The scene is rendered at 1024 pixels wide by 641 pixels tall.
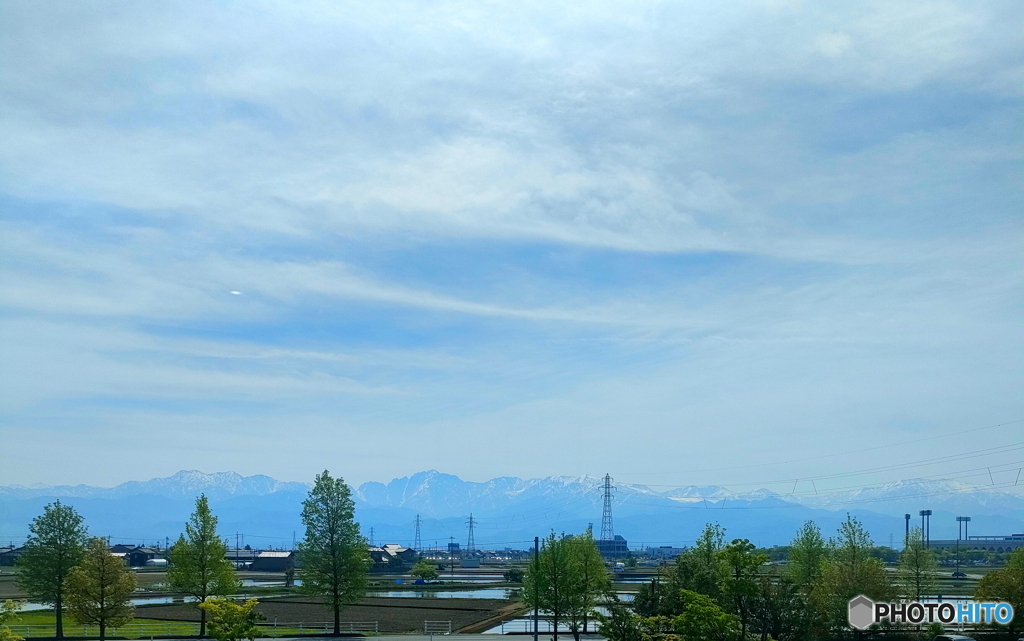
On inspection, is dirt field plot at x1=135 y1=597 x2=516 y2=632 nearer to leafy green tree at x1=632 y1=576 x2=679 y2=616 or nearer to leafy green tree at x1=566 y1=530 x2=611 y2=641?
leafy green tree at x1=566 y1=530 x2=611 y2=641

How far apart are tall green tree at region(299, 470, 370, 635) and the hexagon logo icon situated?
35.3 m

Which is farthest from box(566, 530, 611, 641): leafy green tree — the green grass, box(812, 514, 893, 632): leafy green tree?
the green grass

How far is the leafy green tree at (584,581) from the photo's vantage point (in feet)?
206

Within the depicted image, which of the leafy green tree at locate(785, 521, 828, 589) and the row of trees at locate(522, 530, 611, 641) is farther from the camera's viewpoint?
the leafy green tree at locate(785, 521, 828, 589)

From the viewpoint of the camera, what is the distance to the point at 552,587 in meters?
64.1

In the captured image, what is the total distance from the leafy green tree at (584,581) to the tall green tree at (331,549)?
16.5m

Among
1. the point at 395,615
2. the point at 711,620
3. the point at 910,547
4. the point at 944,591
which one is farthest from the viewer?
the point at 944,591

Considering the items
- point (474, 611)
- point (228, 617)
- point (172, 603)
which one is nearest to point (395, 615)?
point (474, 611)

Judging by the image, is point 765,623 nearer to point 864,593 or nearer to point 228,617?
point 864,593

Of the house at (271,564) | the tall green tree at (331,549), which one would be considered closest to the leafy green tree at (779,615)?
the tall green tree at (331,549)

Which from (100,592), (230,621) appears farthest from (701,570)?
(100,592)

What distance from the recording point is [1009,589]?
45000 millimetres

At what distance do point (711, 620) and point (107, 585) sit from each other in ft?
144

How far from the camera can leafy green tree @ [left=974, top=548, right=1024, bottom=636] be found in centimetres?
4400
